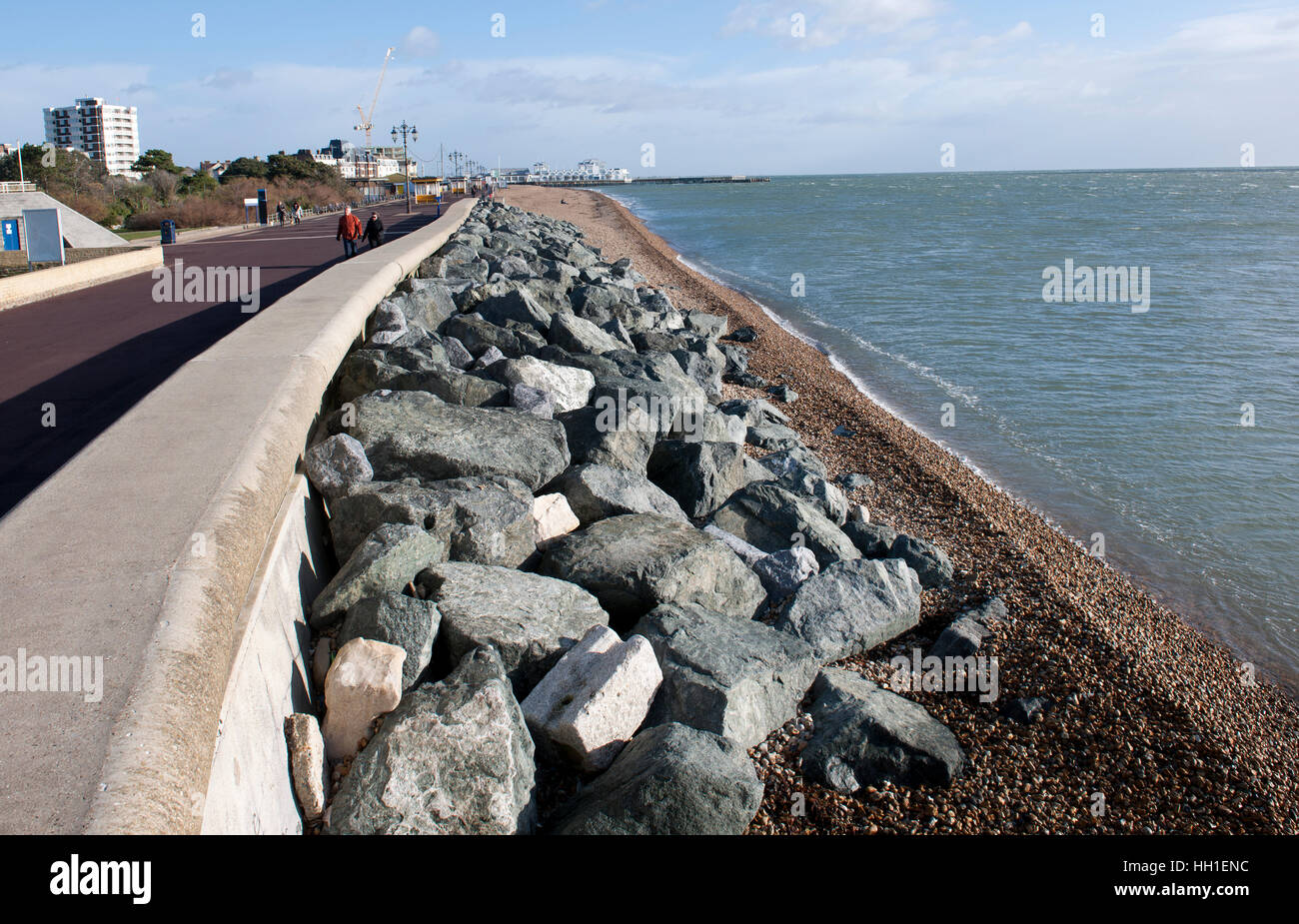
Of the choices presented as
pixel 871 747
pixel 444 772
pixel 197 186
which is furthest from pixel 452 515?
pixel 197 186

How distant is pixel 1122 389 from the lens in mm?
14141

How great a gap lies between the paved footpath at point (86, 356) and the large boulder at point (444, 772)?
2996 mm

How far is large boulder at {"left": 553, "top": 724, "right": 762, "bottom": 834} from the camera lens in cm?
309

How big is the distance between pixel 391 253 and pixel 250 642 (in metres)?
10.3

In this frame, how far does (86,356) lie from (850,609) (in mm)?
7958

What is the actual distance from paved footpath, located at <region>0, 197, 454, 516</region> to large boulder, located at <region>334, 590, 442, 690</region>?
7.72ft

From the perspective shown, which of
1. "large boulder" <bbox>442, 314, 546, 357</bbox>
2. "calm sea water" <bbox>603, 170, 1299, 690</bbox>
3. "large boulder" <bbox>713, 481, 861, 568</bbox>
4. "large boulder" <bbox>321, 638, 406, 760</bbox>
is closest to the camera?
"large boulder" <bbox>321, 638, 406, 760</bbox>

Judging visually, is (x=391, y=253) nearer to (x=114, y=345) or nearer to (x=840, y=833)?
(x=114, y=345)

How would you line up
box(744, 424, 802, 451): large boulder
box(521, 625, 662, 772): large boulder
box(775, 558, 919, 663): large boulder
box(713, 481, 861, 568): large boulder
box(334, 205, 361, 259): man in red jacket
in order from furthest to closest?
box(334, 205, 361, 259): man in red jacket, box(744, 424, 802, 451): large boulder, box(713, 481, 861, 568): large boulder, box(775, 558, 919, 663): large boulder, box(521, 625, 662, 772): large boulder

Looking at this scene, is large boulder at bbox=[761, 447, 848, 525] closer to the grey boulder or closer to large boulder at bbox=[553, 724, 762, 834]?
the grey boulder

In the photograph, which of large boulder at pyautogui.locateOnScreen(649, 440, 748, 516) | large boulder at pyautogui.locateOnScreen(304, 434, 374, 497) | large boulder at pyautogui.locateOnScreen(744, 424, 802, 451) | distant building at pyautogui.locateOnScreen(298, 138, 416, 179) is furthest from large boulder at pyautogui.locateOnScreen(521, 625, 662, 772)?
distant building at pyautogui.locateOnScreen(298, 138, 416, 179)

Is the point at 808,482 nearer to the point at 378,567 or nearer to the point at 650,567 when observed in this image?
the point at 650,567

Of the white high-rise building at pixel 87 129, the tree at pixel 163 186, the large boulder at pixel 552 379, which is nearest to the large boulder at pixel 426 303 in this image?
the large boulder at pixel 552 379

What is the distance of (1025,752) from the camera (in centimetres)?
461
